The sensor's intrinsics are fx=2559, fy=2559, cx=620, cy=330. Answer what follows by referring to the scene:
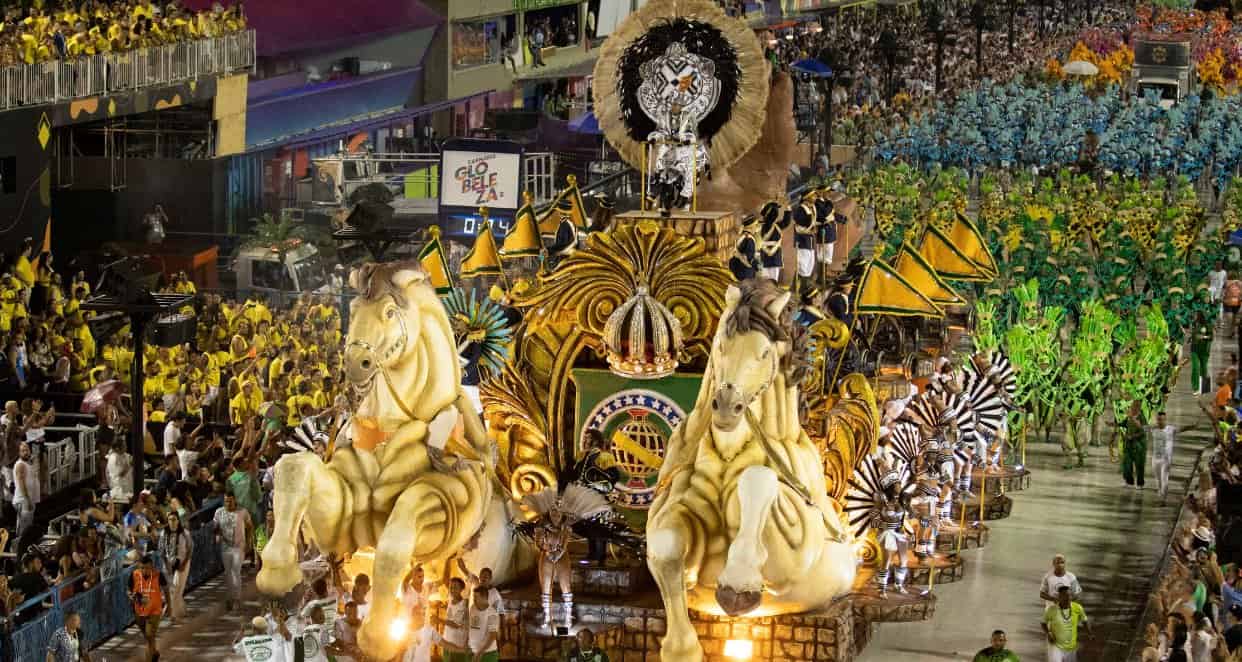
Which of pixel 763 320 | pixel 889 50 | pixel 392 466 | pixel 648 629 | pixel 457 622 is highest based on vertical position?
pixel 889 50

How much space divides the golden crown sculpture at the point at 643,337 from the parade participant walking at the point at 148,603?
13.6ft

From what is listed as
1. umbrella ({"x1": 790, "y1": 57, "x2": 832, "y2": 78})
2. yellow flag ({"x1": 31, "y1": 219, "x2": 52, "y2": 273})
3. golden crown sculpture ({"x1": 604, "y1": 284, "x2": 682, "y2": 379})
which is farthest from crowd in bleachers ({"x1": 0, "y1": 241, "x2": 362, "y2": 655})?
umbrella ({"x1": 790, "y1": 57, "x2": 832, "y2": 78})

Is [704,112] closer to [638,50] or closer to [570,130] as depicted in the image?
[638,50]

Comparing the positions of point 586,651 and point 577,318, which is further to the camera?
point 577,318

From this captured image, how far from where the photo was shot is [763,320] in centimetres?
1712

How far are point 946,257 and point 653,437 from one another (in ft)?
27.3

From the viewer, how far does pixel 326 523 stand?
17516 mm

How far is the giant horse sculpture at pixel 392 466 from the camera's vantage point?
56.7ft

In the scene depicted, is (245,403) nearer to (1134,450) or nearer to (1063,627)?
(1134,450)

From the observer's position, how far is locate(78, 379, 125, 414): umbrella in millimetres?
24875

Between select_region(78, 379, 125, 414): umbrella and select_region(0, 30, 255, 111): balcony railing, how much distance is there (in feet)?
27.1

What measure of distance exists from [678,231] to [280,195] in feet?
72.8

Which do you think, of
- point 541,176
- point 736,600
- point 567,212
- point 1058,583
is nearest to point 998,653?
point 1058,583

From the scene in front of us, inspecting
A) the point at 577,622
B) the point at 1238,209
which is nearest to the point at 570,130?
the point at 1238,209
